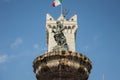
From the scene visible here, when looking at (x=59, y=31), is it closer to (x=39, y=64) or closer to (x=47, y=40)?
(x=39, y=64)

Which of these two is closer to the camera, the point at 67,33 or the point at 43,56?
the point at 43,56

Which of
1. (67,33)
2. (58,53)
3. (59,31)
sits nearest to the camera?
(58,53)

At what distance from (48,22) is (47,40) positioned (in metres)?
4.23

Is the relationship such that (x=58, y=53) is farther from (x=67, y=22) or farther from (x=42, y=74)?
(x=67, y=22)

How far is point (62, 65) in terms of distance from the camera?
2344 cm

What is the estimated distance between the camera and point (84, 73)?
23969 mm

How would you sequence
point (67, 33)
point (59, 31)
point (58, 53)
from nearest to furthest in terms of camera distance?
point (58, 53) → point (59, 31) → point (67, 33)

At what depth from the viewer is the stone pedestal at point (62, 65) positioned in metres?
23.5

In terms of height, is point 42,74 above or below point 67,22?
below

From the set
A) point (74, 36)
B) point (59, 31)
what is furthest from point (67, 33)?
point (59, 31)

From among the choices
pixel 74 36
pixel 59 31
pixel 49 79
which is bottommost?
pixel 49 79

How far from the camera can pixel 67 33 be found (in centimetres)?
9912

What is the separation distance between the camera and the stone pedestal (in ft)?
77.0

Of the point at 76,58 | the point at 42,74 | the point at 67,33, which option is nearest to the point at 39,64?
the point at 42,74
